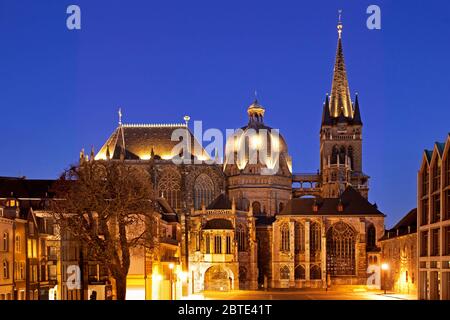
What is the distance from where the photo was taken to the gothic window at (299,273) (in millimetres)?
99250

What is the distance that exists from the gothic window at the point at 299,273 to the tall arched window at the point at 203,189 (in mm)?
18095

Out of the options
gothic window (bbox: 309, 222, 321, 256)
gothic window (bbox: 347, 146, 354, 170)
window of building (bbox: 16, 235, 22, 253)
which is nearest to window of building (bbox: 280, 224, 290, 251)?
gothic window (bbox: 309, 222, 321, 256)

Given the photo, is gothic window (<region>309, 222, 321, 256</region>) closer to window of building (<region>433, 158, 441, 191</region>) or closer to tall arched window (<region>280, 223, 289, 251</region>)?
tall arched window (<region>280, 223, 289, 251</region>)

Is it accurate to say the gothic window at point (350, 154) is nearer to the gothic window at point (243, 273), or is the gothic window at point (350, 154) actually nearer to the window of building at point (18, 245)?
the gothic window at point (243, 273)

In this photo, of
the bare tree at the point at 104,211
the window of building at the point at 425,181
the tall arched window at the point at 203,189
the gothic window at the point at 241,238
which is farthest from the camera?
the tall arched window at the point at 203,189

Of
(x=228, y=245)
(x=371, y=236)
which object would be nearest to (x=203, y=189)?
(x=228, y=245)

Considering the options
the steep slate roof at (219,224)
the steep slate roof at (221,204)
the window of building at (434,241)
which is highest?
the steep slate roof at (221,204)

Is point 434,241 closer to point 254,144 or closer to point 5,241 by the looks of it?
point 5,241

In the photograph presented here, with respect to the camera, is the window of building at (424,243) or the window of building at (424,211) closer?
the window of building at (424,243)

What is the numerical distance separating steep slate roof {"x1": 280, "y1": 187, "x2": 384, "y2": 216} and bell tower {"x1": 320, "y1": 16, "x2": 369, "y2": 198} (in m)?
11.8

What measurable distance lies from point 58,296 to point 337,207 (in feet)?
162

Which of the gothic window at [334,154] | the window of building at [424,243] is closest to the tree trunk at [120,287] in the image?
the window of building at [424,243]

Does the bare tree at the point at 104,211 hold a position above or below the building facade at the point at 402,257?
above

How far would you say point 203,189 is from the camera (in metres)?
112
